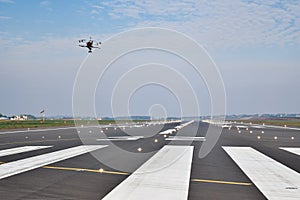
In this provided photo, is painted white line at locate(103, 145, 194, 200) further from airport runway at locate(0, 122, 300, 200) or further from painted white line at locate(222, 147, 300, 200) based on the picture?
painted white line at locate(222, 147, 300, 200)

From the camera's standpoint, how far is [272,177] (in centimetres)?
1023

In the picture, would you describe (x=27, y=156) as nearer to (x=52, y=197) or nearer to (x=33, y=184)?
(x=33, y=184)

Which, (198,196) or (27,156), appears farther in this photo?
(27,156)

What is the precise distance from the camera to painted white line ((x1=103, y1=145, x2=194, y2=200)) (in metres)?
7.70

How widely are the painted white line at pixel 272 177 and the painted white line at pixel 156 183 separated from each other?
2156 mm

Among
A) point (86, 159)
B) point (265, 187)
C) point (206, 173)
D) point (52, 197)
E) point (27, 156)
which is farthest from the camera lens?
point (27, 156)

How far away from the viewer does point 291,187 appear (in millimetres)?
8812

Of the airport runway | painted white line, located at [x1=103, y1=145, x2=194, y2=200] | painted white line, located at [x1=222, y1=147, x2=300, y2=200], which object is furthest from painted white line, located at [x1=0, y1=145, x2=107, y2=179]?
painted white line, located at [x1=222, y1=147, x2=300, y2=200]

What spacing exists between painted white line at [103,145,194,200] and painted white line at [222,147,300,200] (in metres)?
2.16

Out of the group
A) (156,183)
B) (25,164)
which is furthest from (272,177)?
(25,164)

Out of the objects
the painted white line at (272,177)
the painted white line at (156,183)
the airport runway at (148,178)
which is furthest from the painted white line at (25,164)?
the painted white line at (272,177)

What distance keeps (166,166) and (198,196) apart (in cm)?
451

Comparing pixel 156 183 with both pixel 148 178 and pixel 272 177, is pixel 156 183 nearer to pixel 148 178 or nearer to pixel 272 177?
pixel 148 178

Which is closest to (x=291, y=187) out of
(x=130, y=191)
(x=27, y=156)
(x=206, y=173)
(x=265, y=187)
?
(x=265, y=187)
